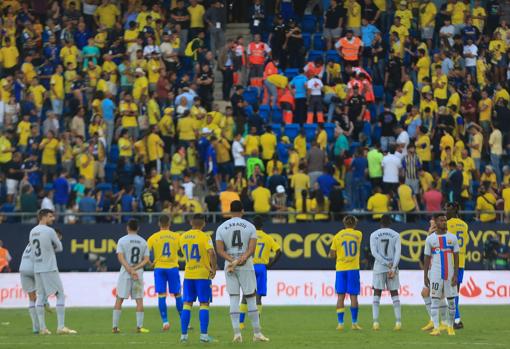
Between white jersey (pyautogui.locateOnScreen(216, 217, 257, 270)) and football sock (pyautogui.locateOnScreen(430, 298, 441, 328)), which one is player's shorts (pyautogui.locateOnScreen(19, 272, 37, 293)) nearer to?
white jersey (pyautogui.locateOnScreen(216, 217, 257, 270))

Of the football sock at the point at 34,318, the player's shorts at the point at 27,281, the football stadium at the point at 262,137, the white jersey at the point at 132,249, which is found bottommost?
the football sock at the point at 34,318

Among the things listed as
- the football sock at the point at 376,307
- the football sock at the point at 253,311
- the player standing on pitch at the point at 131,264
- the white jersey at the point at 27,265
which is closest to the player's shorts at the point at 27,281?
the white jersey at the point at 27,265

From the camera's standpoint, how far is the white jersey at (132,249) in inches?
971

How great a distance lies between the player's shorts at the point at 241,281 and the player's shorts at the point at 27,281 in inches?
240

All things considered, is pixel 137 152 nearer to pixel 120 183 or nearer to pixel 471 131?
pixel 120 183

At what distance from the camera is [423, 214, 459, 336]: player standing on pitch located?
75.4ft

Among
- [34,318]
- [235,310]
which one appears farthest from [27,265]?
[235,310]

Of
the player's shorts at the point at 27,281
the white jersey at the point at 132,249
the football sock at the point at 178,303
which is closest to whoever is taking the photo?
the white jersey at the point at 132,249

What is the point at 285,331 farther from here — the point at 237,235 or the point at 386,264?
the point at 237,235

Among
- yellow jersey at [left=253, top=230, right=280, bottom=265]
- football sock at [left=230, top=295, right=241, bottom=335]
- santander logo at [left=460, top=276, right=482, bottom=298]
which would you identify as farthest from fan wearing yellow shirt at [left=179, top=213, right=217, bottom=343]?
santander logo at [left=460, top=276, right=482, bottom=298]

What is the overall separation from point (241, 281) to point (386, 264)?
4404 mm

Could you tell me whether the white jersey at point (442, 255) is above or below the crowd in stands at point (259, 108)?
below

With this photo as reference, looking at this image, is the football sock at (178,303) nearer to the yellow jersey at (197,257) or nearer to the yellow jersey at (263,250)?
the yellow jersey at (263,250)

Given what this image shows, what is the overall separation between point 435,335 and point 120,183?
54.5 feet
